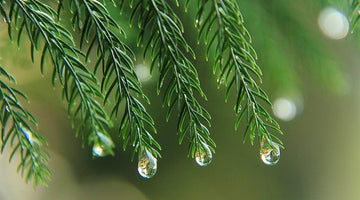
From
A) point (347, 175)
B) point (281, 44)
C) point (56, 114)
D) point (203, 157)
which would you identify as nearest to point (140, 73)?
point (281, 44)

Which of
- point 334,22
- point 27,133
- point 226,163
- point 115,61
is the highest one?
point 334,22

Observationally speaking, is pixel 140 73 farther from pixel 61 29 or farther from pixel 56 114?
pixel 56 114

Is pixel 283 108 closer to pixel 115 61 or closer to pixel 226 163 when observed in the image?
pixel 115 61

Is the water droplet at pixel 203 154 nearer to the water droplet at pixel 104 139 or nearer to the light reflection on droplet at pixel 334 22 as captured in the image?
the water droplet at pixel 104 139

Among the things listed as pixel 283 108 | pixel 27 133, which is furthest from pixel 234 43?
pixel 283 108

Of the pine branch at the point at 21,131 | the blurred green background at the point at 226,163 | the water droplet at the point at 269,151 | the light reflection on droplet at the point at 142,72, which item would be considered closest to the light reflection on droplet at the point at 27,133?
the pine branch at the point at 21,131

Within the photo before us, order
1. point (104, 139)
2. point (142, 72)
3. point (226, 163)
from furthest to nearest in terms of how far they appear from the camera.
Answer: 1. point (226, 163)
2. point (142, 72)
3. point (104, 139)

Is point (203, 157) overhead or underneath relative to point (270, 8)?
underneath
